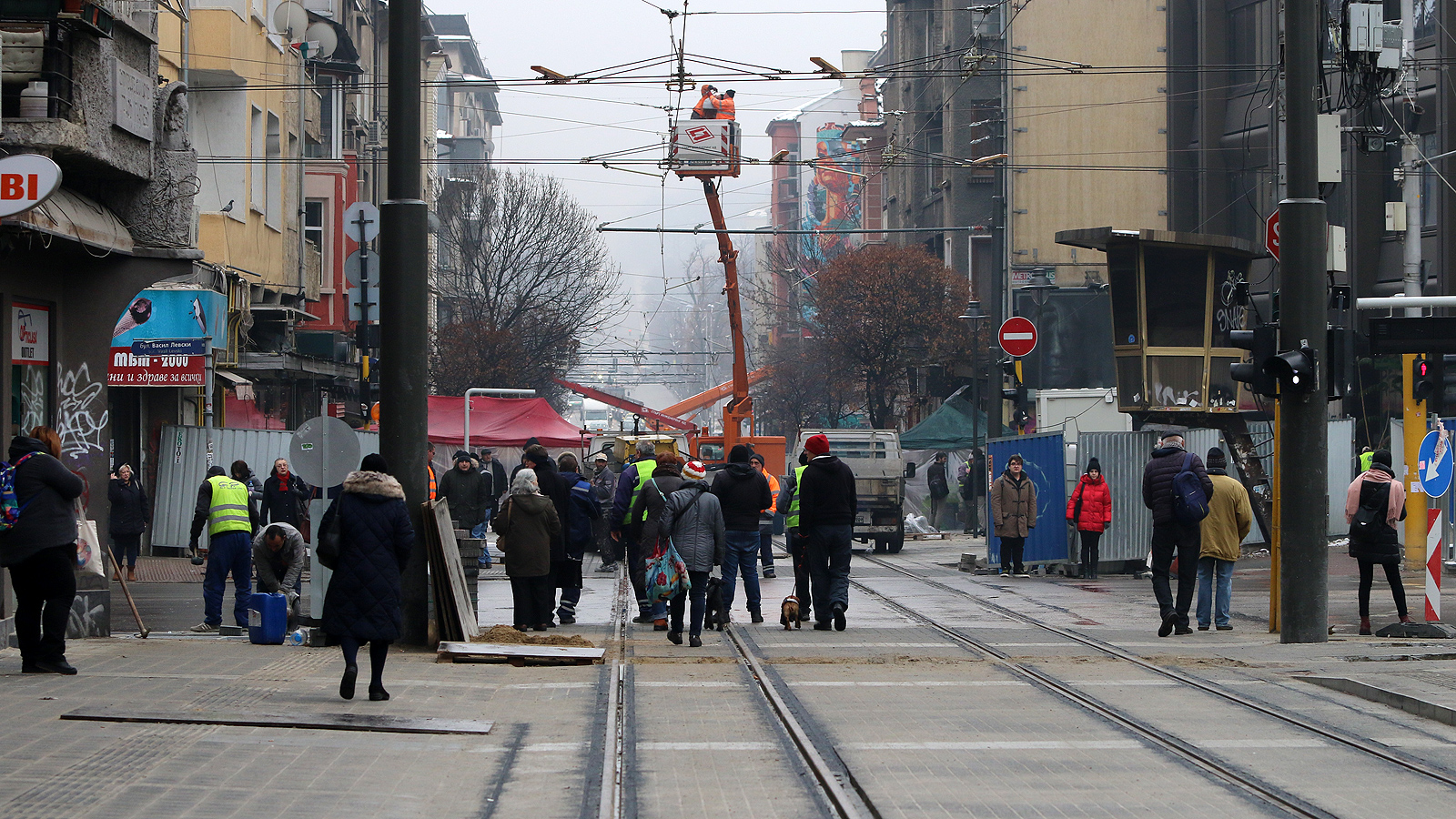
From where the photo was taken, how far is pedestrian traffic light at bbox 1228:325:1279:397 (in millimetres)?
13422

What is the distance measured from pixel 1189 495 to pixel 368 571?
782 cm

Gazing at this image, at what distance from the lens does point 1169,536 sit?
46.7 feet

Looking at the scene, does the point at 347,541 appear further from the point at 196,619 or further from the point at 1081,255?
the point at 1081,255

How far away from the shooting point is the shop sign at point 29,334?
12.6 meters

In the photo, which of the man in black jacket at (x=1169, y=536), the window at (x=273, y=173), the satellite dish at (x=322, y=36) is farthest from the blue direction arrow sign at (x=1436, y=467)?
the satellite dish at (x=322, y=36)

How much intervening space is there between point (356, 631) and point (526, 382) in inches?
1799

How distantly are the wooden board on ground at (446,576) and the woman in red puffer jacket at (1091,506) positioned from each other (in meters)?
11.3

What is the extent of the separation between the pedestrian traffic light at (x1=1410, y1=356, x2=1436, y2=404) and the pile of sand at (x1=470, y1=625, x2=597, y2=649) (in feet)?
40.0

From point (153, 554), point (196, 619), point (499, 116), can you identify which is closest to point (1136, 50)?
point (153, 554)

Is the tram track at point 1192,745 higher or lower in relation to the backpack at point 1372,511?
lower

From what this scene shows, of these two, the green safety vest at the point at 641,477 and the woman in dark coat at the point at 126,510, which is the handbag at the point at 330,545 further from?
the woman in dark coat at the point at 126,510

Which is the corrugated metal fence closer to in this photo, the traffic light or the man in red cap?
the man in red cap

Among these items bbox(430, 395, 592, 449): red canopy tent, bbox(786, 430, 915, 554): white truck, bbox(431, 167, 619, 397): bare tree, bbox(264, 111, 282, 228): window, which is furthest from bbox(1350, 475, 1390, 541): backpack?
bbox(431, 167, 619, 397): bare tree

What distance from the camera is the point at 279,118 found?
99.1 feet
